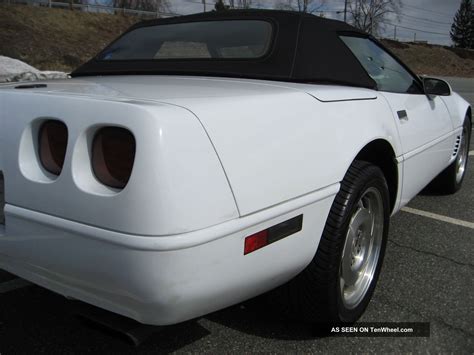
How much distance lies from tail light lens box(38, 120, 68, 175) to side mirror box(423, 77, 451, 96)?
101 inches

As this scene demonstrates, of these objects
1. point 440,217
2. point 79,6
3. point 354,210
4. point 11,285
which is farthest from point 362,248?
point 79,6

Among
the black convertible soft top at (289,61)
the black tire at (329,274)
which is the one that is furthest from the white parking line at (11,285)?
the black tire at (329,274)

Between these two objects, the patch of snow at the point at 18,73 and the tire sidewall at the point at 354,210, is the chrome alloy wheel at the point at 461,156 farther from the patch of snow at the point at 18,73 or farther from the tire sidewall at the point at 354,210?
the patch of snow at the point at 18,73

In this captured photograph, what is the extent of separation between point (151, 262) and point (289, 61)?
4.46 feet

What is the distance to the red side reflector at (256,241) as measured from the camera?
169cm

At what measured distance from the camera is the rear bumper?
1503 mm

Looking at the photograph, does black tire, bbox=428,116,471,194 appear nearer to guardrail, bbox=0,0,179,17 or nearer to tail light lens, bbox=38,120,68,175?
tail light lens, bbox=38,120,68,175

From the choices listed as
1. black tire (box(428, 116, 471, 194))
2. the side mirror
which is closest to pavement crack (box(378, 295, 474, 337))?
the side mirror

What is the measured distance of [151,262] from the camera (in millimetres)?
1485

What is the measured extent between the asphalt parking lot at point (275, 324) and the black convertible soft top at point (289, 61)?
118 centimetres

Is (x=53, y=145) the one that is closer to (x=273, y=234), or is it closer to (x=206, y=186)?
(x=206, y=186)

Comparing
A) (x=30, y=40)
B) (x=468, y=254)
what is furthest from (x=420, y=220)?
(x=30, y=40)

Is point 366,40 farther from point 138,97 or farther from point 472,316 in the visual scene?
point 138,97

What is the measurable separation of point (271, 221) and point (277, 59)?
1.02 metres
